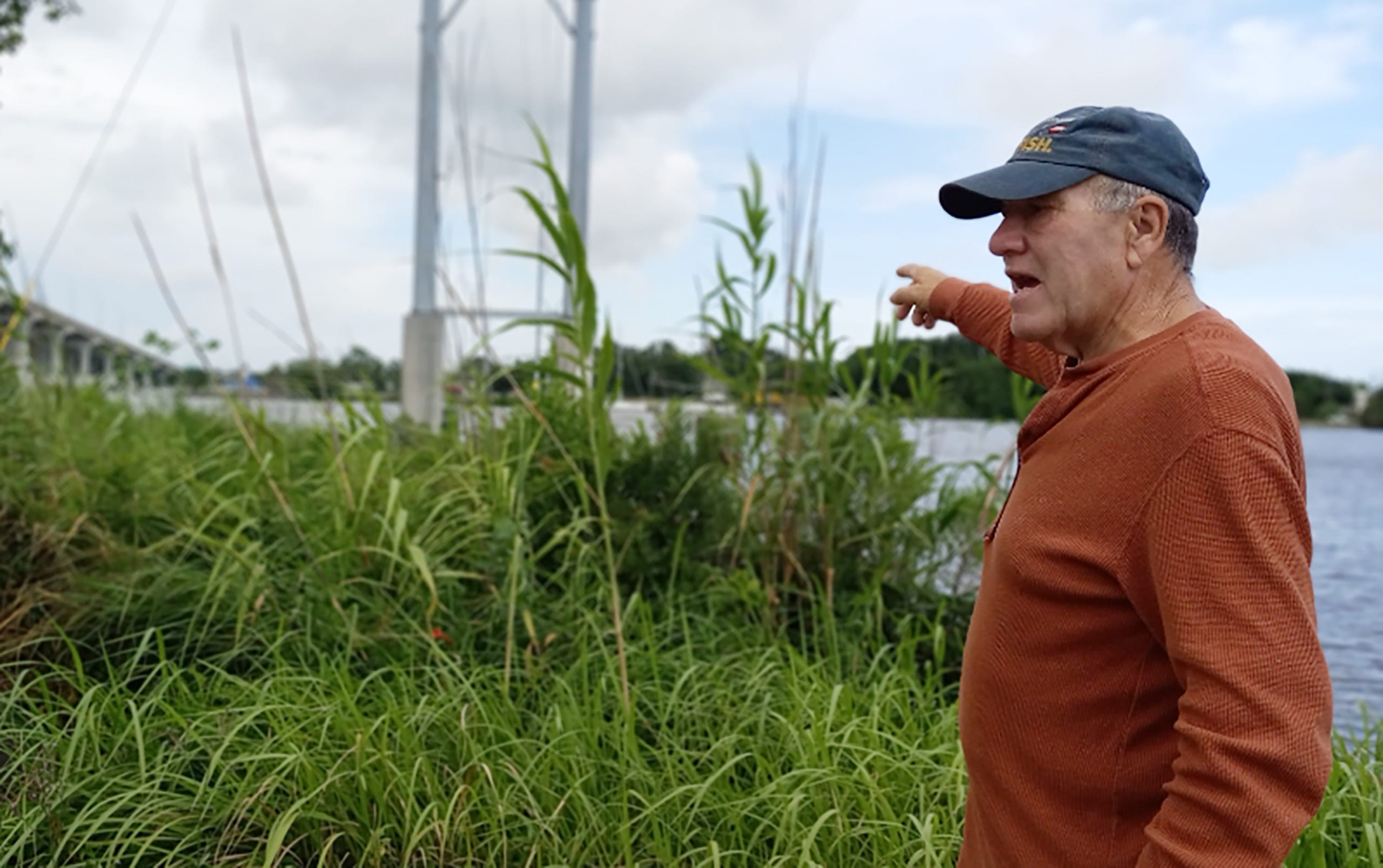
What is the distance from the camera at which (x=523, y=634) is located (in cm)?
343

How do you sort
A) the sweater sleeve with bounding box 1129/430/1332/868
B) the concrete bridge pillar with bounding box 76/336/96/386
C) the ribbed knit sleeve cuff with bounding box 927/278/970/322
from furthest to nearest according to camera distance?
the concrete bridge pillar with bounding box 76/336/96/386 < the ribbed knit sleeve cuff with bounding box 927/278/970/322 < the sweater sleeve with bounding box 1129/430/1332/868

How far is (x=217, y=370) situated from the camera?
4.33 m

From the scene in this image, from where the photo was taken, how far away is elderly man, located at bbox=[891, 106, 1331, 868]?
1091 mm

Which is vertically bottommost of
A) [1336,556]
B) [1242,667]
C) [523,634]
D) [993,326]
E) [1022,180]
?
[1336,556]

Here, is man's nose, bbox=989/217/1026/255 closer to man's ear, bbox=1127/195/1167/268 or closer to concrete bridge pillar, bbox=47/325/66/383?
man's ear, bbox=1127/195/1167/268

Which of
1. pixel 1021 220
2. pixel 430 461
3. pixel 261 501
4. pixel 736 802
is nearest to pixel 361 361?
pixel 430 461

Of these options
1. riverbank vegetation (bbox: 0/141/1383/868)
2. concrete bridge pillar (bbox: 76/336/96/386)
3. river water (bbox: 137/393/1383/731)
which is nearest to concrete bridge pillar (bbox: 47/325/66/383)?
riverbank vegetation (bbox: 0/141/1383/868)

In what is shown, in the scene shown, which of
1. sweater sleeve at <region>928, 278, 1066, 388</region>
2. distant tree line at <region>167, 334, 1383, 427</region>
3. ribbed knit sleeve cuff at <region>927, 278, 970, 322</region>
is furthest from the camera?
distant tree line at <region>167, 334, 1383, 427</region>

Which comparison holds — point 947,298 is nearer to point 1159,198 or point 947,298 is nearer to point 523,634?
point 1159,198

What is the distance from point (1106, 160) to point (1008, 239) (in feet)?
0.44

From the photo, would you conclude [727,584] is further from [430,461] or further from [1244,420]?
[1244,420]

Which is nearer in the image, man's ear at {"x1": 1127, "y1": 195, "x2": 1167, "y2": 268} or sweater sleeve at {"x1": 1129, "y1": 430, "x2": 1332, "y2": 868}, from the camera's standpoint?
sweater sleeve at {"x1": 1129, "y1": 430, "x2": 1332, "y2": 868}

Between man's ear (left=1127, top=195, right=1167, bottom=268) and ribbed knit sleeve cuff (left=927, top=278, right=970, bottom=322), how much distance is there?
66 cm

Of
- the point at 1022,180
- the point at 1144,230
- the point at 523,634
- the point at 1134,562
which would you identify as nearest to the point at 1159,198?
the point at 1144,230
